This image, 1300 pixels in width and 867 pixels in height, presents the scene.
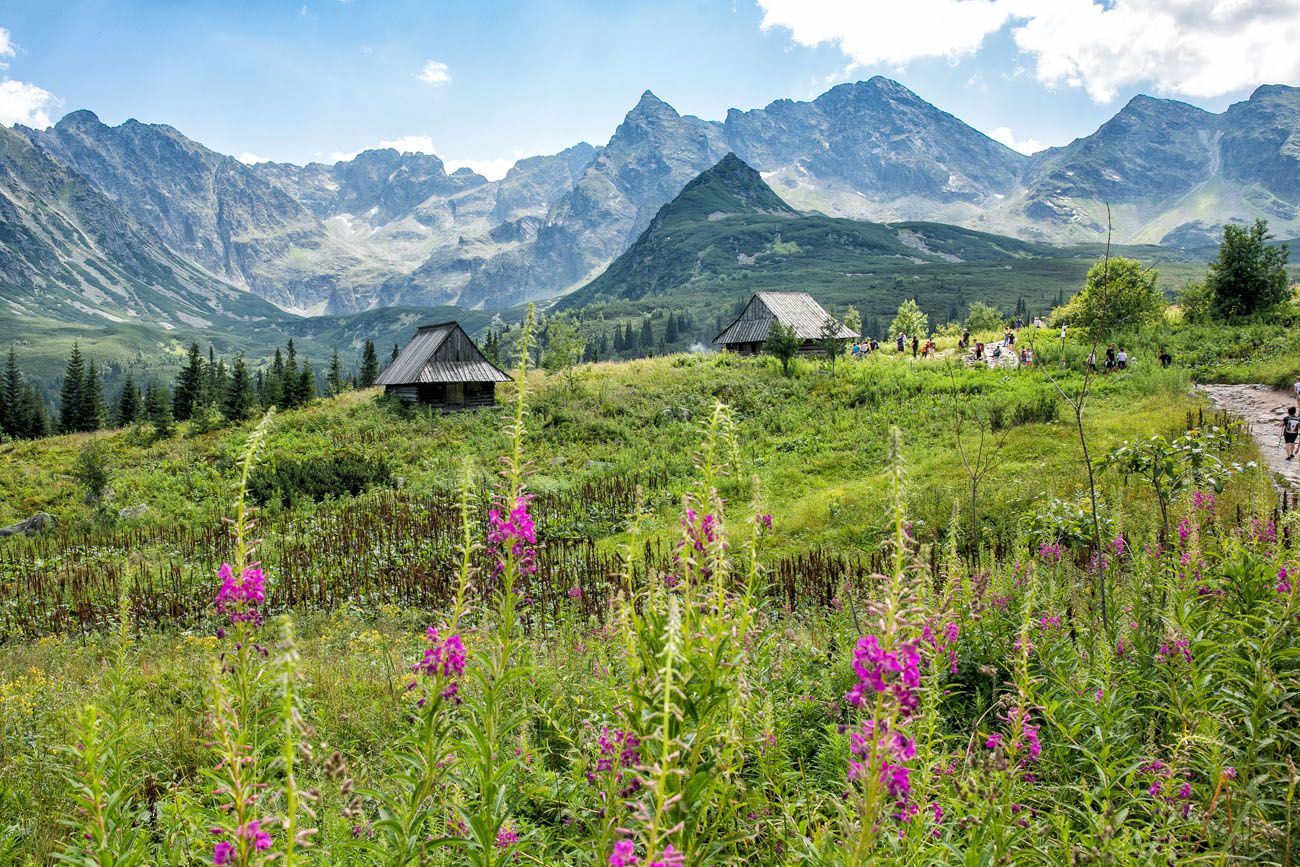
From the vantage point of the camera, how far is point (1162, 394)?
24.3 m

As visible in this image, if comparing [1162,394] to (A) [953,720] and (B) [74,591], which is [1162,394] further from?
(B) [74,591]

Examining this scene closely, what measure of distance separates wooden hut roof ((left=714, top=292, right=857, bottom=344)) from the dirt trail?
25.5 meters

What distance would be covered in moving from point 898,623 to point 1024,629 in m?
1.06

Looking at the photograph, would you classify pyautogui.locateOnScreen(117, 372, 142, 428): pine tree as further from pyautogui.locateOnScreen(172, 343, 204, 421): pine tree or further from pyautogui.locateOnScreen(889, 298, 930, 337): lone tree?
pyautogui.locateOnScreen(889, 298, 930, 337): lone tree

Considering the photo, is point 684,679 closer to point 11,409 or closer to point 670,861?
point 670,861

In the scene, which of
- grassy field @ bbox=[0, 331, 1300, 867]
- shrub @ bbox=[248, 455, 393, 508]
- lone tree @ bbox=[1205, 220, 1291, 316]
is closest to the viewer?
grassy field @ bbox=[0, 331, 1300, 867]

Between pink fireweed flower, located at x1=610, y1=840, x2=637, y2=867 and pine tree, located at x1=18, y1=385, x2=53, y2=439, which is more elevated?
pink fireweed flower, located at x1=610, y1=840, x2=637, y2=867

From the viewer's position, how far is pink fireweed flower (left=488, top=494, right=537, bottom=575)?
3.07 meters

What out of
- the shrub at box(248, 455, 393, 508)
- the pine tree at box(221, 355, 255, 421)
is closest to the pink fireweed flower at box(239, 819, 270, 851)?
the shrub at box(248, 455, 393, 508)

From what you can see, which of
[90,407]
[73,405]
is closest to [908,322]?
[90,407]

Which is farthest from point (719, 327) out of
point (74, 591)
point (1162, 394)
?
point (74, 591)

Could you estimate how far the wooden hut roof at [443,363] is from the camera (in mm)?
38938

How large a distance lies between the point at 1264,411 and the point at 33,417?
264 feet

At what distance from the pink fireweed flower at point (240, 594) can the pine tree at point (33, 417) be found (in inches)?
2772
